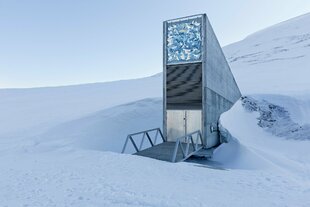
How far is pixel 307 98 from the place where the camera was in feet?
44.3

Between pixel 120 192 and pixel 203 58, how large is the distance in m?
8.07

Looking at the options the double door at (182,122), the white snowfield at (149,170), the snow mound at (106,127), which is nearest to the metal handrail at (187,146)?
the double door at (182,122)

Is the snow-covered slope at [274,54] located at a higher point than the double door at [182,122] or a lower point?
higher

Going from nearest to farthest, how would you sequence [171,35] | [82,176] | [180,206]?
[180,206]
[82,176]
[171,35]

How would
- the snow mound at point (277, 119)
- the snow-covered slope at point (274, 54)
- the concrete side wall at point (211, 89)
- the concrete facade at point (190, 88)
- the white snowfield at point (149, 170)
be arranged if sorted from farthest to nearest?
1. the snow-covered slope at point (274, 54)
2. the concrete side wall at point (211, 89)
3. the concrete facade at point (190, 88)
4. the snow mound at point (277, 119)
5. the white snowfield at point (149, 170)

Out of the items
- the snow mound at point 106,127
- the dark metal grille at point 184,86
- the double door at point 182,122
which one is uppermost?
the dark metal grille at point 184,86

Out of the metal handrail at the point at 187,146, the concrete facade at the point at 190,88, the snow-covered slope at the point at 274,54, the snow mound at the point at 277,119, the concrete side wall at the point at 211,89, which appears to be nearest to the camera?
the metal handrail at the point at 187,146

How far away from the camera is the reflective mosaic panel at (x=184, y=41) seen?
37.8 ft

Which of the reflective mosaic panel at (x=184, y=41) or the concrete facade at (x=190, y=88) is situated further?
the reflective mosaic panel at (x=184, y=41)

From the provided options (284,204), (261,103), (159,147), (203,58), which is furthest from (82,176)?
(261,103)

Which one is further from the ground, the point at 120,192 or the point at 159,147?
the point at 120,192

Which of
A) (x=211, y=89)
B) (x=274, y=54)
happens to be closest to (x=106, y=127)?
(x=211, y=89)

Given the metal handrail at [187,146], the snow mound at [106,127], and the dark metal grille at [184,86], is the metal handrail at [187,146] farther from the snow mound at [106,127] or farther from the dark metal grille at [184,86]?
the snow mound at [106,127]

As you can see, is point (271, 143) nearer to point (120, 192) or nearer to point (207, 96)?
point (207, 96)
